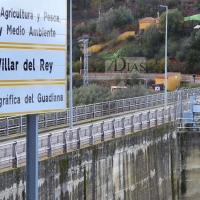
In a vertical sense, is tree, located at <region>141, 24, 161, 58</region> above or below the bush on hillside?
above

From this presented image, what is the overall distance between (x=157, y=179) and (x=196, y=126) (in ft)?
17.7

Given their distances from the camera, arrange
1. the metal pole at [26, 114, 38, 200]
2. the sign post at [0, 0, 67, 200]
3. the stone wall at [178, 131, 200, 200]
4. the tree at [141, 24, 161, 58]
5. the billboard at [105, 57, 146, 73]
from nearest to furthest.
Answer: the sign post at [0, 0, 67, 200]
the metal pole at [26, 114, 38, 200]
the stone wall at [178, 131, 200, 200]
the billboard at [105, 57, 146, 73]
the tree at [141, 24, 161, 58]

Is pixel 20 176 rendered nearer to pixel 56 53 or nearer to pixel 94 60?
pixel 56 53

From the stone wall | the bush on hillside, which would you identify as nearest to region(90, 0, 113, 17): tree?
the bush on hillside

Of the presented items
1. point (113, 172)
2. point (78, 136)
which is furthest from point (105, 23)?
point (78, 136)

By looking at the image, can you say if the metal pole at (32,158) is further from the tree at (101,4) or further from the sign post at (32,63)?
the tree at (101,4)

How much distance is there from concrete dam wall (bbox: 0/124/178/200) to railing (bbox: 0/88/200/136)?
365 cm

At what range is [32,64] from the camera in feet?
25.5

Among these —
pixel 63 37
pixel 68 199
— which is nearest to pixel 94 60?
pixel 68 199

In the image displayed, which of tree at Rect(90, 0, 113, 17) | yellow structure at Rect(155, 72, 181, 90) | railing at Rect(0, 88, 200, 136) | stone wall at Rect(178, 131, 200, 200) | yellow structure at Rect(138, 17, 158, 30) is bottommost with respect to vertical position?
stone wall at Rect(178, 131, 200, 200)

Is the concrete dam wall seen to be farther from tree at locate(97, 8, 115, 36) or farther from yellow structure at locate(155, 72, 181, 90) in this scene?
tree at locate(97, 8, 115, 36)

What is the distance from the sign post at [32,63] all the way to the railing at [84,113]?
14.0m

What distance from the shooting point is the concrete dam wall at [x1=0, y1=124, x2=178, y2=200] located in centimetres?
1573

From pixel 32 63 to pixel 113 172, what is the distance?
13.4m
